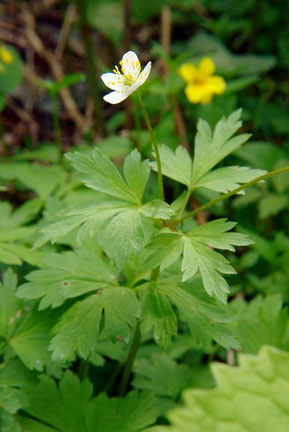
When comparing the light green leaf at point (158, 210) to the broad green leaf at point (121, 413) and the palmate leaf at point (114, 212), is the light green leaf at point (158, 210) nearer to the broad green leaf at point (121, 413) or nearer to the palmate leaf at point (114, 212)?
the palmate leaf at point (114, 212)

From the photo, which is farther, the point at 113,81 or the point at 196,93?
the point at 196,93

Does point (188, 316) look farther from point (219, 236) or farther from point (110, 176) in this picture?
point (110, 176)

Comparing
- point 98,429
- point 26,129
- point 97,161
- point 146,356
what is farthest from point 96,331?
point 26,129

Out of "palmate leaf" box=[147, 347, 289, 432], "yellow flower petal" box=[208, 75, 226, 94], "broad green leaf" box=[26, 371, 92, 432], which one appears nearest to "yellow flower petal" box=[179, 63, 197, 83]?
"yellow flower petal" box=[208, 75, 226, 94]

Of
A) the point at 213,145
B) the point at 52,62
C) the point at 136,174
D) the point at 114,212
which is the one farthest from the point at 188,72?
the point at 114,212

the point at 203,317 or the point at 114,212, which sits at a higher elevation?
the point at 114,212

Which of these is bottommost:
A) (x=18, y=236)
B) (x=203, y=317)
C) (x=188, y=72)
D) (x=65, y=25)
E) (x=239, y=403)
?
(x=239, y=403)

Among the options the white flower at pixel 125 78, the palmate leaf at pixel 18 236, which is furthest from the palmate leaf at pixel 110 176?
the palmate leaf at pixel 18 236
